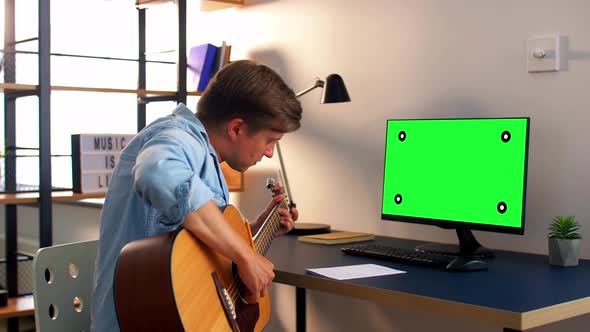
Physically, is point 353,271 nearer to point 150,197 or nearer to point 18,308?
point 150,197

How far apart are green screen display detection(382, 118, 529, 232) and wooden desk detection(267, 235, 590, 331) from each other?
182 mm

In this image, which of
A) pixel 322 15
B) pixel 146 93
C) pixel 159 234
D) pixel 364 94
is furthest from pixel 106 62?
pixel 159 234

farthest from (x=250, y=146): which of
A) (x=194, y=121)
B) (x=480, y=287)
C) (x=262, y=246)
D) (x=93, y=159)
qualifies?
(x=93, y=159)

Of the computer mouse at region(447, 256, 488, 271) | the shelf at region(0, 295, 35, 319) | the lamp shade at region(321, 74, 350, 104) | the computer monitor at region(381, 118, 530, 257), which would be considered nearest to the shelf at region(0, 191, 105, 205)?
the shelf at region(0, 295, 35, 319)

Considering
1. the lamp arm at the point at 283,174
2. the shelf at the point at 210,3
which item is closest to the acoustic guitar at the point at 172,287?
the lamp arm at the point at 283,174

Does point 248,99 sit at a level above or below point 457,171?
above

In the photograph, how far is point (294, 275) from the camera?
2.17 metres

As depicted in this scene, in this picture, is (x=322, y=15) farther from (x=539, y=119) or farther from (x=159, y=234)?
(x=159, y=234)

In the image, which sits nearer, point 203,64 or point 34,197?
point 34,197

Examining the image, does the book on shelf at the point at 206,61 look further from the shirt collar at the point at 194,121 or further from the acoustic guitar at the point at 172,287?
the acoustic guitar at the point at 172,287

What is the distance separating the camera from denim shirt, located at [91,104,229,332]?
1.53 metres

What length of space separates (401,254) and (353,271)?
0.24 metres

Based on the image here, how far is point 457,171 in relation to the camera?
2.45 meters

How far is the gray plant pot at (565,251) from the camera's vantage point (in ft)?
7.25
